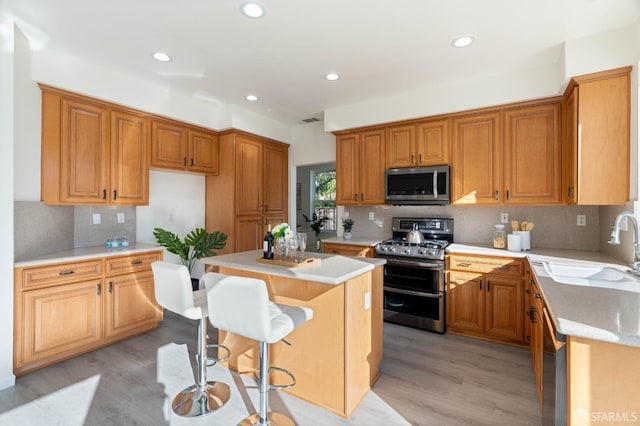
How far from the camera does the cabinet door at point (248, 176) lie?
14.2 feet

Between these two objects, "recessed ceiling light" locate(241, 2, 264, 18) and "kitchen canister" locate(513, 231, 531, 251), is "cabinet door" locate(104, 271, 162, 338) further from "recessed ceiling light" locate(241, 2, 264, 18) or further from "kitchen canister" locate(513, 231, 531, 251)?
"kitchen canister" locate(513, 231, 531, 251)

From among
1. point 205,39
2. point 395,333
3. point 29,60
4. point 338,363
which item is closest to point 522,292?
point 395,333

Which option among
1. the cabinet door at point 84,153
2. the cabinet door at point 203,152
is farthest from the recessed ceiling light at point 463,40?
the cabinet door at point 84,153

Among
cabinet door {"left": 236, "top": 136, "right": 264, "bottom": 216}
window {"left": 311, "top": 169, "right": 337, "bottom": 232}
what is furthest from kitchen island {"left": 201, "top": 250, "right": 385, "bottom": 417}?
window {"left": 311, "top": 169, "right": 337, "bottom": 232}

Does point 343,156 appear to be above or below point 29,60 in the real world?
below

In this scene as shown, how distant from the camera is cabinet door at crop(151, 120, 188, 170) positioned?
3.59 metres

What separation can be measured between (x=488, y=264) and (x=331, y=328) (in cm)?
191

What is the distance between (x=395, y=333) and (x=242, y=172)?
9.45 ft

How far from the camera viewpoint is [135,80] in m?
3.28

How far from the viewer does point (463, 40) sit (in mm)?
2486

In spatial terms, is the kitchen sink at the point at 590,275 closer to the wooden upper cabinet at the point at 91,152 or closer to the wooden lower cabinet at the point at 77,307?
the wooden lower cabinet at the point at 77,307

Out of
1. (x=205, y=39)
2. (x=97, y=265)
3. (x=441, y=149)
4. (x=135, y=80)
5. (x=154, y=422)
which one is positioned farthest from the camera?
(x=441, y=149)

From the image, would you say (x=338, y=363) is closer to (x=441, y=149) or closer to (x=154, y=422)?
(x=154, y=422)

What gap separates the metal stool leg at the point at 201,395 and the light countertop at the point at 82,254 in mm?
1471
